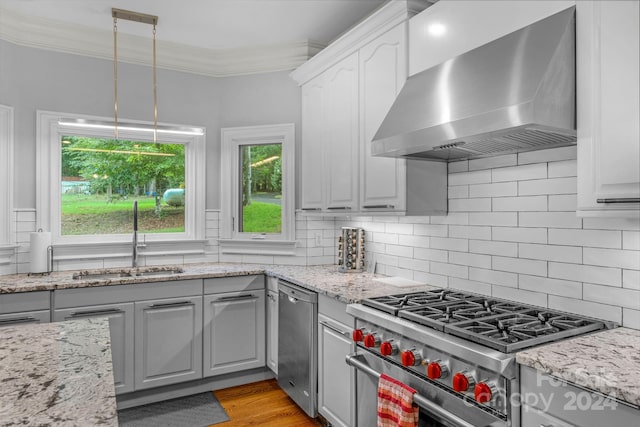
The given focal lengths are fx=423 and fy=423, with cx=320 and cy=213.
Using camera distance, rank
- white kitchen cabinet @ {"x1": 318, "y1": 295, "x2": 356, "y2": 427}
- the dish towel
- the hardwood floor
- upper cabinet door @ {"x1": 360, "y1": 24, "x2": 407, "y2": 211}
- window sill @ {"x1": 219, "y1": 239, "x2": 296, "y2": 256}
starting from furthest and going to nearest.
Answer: window sill @ {"x1": 219, "y1": 239, "x2": 296, "y2": 256} → the hardwood floor → upper cabinet door @ {"x1": 360, "y1": 24, "x2": 407, "y2": 211} → white kitchen cabinet @ {"x1": 318, "y1": 295, "x2": 356, "y2": 427} → the dish towel

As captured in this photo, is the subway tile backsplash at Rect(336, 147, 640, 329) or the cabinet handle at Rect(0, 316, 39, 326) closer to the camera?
the subway tile backsplash at Rect(336, 147, 640, 329)

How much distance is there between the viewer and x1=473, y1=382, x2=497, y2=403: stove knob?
4.83 ft

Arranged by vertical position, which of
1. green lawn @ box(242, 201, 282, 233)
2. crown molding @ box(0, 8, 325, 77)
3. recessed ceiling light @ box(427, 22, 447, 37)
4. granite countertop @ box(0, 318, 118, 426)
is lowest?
granite countertop @ box(0, 318, 118, 426)

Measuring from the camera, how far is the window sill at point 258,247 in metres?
3.85

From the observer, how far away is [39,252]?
3.19 meters

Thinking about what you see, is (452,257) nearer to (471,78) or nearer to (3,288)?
(471,78)

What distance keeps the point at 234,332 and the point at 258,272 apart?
512 mm

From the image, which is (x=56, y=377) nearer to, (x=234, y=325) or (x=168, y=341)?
(x=168, y=341)

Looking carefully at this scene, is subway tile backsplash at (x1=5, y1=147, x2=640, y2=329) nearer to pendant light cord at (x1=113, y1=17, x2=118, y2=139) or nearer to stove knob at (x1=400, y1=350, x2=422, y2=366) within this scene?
stove knob at (x1=400, y1=350, x2=422, y2=366)

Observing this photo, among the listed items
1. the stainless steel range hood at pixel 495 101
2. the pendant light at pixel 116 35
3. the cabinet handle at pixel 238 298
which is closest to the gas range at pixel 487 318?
the stainless steel range hood at pixel 495 101

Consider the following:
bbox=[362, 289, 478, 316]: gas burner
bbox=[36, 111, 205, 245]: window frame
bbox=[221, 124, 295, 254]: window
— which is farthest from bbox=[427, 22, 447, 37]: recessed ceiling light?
bbox=[36, 111, 205, 245]: window frame

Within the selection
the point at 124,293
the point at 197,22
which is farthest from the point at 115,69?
the point at 124,293

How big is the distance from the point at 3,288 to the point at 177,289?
3.54 ft

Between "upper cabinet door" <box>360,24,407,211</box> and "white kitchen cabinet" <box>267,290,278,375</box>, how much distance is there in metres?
1.12
